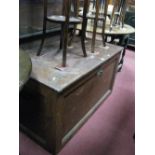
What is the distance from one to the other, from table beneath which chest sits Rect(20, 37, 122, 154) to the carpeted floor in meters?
0.07

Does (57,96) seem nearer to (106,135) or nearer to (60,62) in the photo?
(60,62)

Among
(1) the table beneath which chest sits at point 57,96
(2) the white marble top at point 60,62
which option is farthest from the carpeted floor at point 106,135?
(2) the white marble top at point 60,62

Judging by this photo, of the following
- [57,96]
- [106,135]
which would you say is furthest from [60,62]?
[106,135]

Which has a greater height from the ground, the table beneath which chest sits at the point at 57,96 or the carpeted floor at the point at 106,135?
the table beneath which chest sits at the point at 57,96

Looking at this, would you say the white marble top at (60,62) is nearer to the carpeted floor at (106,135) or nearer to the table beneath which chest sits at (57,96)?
the table beneath which chest sits at (57,96)

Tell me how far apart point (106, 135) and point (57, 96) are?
0.79 m

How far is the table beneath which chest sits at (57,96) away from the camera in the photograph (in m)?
1.22

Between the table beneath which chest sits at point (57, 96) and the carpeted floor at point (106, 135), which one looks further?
the carpeted floor at point (106, 135)

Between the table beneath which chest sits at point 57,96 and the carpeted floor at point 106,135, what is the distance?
72 mm

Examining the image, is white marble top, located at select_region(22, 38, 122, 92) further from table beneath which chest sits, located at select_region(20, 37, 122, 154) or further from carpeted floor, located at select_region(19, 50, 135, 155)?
carpeted floor, located at select_region(19, 50, 135, 155)

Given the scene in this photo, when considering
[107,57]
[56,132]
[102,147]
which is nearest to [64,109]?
[56,132]
